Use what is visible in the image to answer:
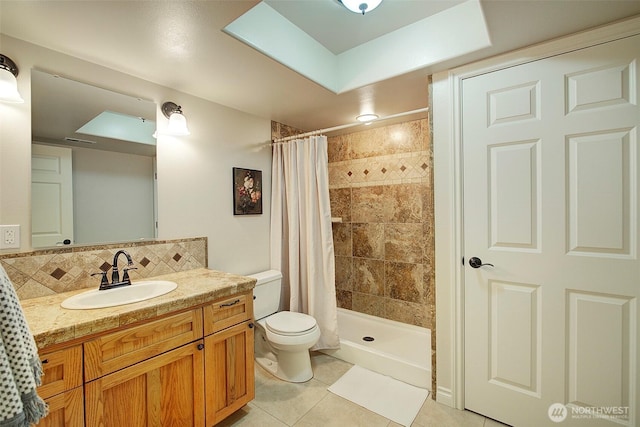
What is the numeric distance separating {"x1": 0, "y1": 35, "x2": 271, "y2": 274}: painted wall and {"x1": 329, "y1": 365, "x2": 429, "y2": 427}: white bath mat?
121 cm

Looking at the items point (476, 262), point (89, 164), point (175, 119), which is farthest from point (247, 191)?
point (476, 262)

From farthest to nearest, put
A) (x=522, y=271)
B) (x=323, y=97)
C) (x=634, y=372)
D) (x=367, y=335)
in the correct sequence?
(x=367, y=335) → (x=323, y=97) → (x=522, y=271) → (x=634, y=372)

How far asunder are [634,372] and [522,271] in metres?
0.62

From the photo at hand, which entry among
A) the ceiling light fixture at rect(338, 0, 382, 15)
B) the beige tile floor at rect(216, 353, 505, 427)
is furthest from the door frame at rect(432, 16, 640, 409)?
the ceiling light fixture at rect(338, 0, 382, 15)

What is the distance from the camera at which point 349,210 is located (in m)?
3.25

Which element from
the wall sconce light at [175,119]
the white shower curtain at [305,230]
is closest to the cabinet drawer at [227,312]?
the white shower curtain at [305,230]

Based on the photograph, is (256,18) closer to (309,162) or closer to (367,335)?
(309,162)

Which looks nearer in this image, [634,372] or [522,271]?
[634,372]

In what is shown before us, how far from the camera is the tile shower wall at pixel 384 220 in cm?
276

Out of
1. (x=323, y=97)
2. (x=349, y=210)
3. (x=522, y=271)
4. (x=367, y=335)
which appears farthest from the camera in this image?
(x=349, y=210)

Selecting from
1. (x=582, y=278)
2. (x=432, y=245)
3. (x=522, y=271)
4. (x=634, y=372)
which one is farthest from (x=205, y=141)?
(x=634, y=372)

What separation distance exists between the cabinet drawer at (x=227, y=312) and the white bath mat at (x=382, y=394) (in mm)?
900

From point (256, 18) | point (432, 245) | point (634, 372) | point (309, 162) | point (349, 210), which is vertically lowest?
point (634, 372)

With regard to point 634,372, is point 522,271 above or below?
above
